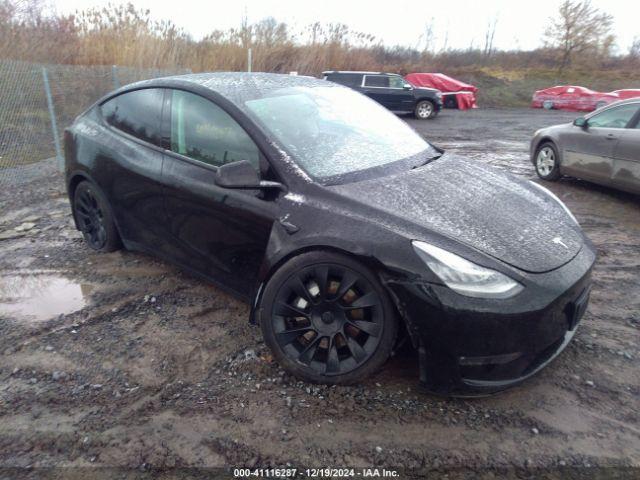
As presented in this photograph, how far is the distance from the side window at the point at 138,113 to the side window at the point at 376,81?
15.1 meters

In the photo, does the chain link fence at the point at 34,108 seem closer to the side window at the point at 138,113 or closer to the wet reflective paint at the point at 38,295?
the wet reflective paint at the point at 38,295

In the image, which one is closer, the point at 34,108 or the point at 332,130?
the point at 332,130

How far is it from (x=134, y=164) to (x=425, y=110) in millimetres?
16558

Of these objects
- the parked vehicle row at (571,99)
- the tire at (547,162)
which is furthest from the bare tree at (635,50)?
the tire at (547,162)

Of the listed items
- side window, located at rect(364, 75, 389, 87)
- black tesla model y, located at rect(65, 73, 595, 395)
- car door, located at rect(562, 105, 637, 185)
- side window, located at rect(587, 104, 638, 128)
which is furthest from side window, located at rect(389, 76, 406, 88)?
black tesla model y, located at rect(65, 73, 595, 395)

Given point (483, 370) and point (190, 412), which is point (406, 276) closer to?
point (483, 370)

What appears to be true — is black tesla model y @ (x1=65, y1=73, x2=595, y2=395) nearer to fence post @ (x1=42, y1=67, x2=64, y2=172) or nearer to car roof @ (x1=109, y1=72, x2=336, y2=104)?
car roof @ (x1=109, y1=72, x2=336, y2=104)

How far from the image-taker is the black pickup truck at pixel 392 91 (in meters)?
17.9

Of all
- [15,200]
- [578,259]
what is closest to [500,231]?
[578,259]

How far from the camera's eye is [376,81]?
17953mm

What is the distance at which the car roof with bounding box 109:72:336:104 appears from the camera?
3.18 m

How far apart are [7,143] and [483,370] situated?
819 cm

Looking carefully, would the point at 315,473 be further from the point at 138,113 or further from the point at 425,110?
the point at 425,110

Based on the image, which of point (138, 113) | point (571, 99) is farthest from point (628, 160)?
point (571, 99)
